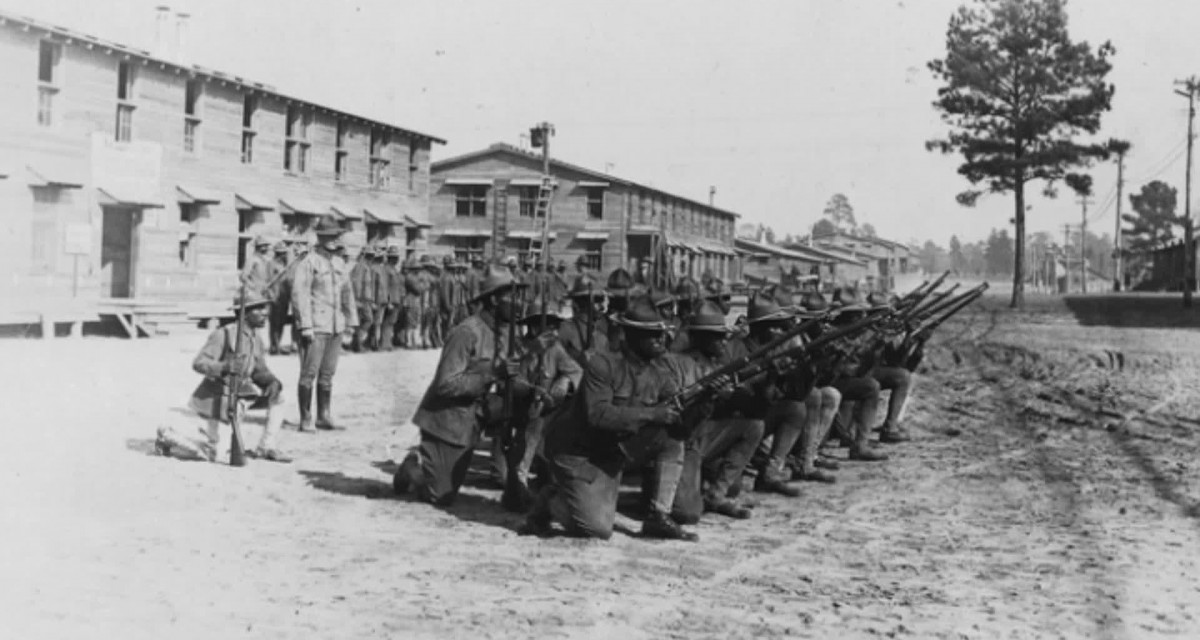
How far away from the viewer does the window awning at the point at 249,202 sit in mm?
27422

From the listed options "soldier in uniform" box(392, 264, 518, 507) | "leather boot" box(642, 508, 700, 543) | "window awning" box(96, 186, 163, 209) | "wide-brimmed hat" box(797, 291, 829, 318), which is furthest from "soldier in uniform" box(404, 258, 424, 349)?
"leather boot" box(642, 508, 700, 543)

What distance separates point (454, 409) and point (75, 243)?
1574cm

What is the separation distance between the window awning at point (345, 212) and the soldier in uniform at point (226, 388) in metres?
21.8

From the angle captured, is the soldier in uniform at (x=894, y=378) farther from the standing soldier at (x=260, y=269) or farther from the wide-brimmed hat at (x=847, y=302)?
the standing soldier at (x=260, y=269)

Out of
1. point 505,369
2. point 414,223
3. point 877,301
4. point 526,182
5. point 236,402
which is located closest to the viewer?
point 505,369

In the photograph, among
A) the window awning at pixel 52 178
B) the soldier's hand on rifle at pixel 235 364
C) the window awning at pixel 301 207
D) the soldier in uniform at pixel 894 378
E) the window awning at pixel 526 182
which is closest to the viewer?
the soldier's hand on rifle at pixel 235 364

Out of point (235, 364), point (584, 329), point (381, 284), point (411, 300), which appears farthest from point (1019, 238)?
point (235, 364)

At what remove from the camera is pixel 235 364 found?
31.7 ft

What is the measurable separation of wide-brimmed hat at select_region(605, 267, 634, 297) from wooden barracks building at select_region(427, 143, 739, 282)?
2981cm

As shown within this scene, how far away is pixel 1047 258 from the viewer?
351 ft

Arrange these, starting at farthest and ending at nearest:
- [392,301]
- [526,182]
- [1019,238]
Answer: [526,182], [1019,238], [392,301]

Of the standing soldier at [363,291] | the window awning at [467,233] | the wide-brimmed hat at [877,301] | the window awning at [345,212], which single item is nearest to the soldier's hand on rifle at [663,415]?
the wide-brimmed hat at [877,301]

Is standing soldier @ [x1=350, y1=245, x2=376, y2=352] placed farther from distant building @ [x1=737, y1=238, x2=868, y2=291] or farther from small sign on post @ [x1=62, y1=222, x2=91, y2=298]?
distant building @ [x1=737, y1=238, x2=868, y2=291]

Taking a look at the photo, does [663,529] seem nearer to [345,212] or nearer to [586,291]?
[586,291]
